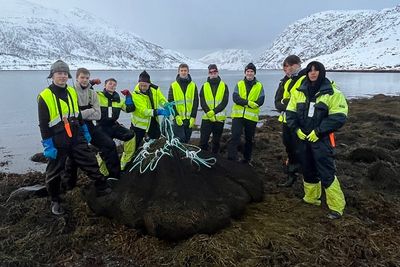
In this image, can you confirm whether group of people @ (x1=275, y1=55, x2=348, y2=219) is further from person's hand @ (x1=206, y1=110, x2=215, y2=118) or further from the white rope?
person's hand @ (x1=206, y1=110, x2=215, y2=118)

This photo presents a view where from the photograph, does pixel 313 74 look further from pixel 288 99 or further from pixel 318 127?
pixel 288 99

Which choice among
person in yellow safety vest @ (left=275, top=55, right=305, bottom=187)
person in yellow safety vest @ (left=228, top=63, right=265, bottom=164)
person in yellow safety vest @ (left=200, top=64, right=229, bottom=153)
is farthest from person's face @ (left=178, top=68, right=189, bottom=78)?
person in yellow safety vest @ (left=275, top=55, right=305, bottom=187)

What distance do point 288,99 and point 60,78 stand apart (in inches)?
159

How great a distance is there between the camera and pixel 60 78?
511 centimetres

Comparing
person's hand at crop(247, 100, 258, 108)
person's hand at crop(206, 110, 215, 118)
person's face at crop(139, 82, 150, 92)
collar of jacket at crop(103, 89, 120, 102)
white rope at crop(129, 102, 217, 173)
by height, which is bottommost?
white rope at crop(129, 102, 217, 173)

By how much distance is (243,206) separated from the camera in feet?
17.4

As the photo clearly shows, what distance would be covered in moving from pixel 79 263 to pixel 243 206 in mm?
2341

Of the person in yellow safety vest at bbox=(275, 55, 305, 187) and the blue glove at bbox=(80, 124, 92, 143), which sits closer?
the blue glove at bbox=(80, 124, 92, 143)

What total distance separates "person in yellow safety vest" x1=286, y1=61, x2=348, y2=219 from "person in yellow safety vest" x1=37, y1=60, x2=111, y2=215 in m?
3.09

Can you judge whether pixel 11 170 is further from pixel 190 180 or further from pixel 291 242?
pixel 291 242

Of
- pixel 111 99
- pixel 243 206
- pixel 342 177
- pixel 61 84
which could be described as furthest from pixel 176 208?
pixel 342 177

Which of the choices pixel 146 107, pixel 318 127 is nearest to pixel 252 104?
pixel 146 107

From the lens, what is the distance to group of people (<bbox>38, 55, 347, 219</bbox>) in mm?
5160

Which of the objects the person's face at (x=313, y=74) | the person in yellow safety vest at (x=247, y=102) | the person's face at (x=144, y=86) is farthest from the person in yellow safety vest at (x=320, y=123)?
the person's face at (x=144, y=86)
